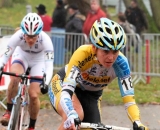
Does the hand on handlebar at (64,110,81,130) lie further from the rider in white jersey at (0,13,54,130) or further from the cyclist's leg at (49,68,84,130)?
the rider in white jersey at (0,13,54,130)

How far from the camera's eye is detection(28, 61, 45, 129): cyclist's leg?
809cm

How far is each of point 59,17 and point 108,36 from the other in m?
10.3

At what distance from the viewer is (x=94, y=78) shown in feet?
19.0

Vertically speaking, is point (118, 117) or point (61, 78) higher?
point (61, 78)

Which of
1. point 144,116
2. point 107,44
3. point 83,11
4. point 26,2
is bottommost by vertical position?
point 144,116

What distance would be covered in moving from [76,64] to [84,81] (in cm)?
55

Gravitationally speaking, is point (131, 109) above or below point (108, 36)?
below

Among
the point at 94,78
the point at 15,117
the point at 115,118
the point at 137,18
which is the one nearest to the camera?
the point at 94,78

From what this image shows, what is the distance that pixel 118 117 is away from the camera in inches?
400

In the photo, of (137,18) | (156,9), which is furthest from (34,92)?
(156,9)

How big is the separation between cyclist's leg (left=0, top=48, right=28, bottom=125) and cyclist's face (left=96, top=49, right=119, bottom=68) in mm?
3278

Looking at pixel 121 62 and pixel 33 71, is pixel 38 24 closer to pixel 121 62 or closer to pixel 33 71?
pixel 33 71

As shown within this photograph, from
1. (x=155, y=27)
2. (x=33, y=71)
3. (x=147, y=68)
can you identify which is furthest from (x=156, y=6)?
(x=33, y=71)

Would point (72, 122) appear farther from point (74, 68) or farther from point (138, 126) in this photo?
point (74, 68)
